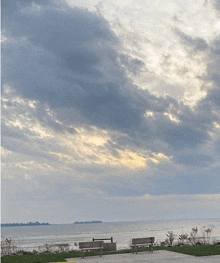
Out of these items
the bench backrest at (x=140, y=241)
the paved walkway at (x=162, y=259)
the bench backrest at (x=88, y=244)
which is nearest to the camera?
the paved walkway at (x=162, y=259)

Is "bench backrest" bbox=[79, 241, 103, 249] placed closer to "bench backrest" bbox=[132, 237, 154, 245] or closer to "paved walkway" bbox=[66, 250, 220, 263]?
"paved walkway" bbox=[66, 250, 220, 263]

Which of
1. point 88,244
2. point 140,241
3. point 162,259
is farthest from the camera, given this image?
point 140,241

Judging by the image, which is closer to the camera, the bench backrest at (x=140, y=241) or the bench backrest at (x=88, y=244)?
the bench backrest at (x=88, y=244)

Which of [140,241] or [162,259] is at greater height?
[140,241]

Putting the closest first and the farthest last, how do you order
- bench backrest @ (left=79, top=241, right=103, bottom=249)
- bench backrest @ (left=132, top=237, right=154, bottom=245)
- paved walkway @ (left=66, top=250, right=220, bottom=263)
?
paved walkway @ (left=66, top=250, right=220, bottom=263) < bench backrest @ (left=79, top=241, right=103, bottom=249) < bench backrest @ (left=132, top=237, right=154, bottom=245)

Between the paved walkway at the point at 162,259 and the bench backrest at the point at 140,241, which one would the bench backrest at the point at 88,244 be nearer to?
the paved walkway at the point at 162,259

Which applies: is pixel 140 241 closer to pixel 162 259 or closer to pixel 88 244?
pixel 162 259

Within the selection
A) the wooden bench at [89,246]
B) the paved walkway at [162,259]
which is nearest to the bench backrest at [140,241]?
the paved walkway at [162,259]

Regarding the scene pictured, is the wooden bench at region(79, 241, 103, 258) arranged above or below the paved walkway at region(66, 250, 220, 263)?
above

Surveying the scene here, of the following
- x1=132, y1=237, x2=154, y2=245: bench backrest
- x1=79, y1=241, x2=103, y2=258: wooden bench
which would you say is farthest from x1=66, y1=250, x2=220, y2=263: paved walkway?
x1=132, y1=237, x2=154, y2=245: bench backrest

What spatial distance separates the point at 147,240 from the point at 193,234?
11147 mm

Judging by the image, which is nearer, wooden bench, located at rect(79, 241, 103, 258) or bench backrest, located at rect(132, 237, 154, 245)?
wooden bench, located at rect(79, 241, 103, 258)

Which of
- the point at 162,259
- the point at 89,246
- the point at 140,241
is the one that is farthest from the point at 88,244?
the point at 162,259

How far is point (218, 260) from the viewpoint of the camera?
12383 millimetres
